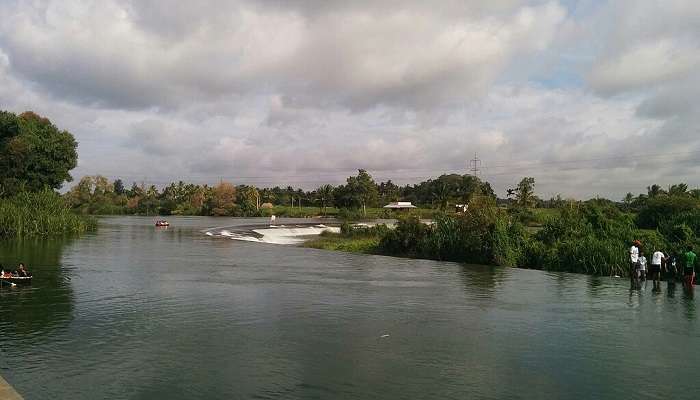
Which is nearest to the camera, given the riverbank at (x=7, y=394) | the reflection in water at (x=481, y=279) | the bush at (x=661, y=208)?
the riverbank at (x=7, y=394)

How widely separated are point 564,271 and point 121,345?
86.5 feet

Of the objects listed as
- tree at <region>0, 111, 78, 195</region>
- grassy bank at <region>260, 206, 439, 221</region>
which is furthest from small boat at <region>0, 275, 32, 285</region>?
grassy bank at <region>260, 206, 439, 221</region>

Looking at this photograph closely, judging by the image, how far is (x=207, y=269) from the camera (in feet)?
100

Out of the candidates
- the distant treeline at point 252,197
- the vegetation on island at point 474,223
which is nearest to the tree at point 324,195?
the distant treeline at point 252,197

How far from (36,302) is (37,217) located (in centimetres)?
3804

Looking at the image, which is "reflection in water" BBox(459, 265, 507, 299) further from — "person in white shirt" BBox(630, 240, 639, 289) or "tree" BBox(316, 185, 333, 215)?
"tree" BBox(316, 185, 333, 215)

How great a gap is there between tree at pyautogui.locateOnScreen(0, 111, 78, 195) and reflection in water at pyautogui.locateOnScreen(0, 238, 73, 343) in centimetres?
2756

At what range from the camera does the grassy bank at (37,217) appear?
4841cm

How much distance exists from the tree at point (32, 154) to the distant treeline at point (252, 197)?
78.8 metres

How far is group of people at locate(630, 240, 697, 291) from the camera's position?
24.9 metres

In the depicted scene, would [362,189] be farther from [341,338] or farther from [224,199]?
[341,338]

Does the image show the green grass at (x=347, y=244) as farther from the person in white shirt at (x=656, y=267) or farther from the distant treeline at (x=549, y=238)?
the person in white shirt at (x=656, y=267)

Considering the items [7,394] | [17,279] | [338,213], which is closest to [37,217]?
[17,279]

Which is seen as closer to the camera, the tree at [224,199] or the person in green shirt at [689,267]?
the person in green shirt at [689,267]
